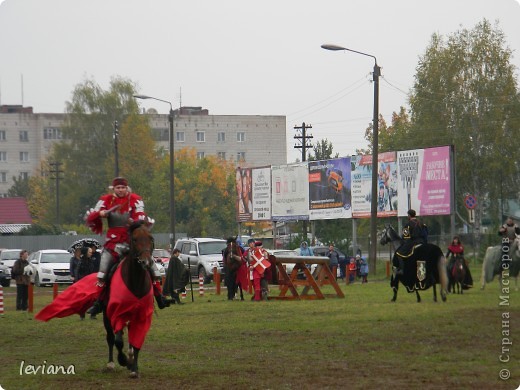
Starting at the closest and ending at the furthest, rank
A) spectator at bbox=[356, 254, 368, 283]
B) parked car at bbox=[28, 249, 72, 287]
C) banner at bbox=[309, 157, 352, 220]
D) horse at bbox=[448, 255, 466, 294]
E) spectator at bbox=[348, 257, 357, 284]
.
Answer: horse at bbox=[448, 255, 466, 294] < spectator at bbox=[356, 254, 368, 283] < spectator at bbox=[348, 257, 357, 284] < parked car at bbox=[28, 249, 72, 287] < banner at bbox=[309, 157, 352, 220]

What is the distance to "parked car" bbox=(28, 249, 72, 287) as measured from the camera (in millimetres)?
47656

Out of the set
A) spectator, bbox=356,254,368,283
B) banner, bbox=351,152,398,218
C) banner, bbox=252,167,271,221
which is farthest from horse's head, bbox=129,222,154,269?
banner, bbox=252,167,271,221

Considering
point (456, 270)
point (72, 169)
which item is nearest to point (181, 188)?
point (72, 169)

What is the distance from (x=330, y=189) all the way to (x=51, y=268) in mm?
15794

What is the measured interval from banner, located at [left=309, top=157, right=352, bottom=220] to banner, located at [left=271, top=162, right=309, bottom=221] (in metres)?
0.64

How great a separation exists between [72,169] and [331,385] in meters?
92.3

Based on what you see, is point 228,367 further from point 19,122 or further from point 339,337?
point 19,122

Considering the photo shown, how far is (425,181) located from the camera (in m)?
49.2

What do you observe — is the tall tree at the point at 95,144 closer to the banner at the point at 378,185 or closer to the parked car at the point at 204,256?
the banner at the point at 378,185

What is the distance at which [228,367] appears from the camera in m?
13.8

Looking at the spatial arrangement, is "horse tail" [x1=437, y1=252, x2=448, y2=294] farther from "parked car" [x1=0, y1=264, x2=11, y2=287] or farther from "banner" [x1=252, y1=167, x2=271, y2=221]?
"banner" [x1=252, y1=167, x2=271, y2=221]

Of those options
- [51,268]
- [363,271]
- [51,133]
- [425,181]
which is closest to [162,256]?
[51,268]

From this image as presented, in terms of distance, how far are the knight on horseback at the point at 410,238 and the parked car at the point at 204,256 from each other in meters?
20.1

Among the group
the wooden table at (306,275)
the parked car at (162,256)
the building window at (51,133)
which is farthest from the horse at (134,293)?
the building window at (51,133)
